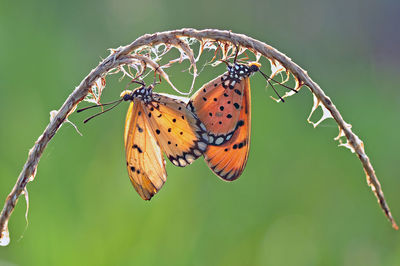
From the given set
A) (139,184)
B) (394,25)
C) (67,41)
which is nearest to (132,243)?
(139,184)

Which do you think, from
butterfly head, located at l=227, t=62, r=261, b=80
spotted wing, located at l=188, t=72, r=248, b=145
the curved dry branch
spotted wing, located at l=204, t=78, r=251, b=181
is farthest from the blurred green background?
the curved dry branch

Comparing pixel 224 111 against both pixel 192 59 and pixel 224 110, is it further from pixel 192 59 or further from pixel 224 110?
pixel 192 59

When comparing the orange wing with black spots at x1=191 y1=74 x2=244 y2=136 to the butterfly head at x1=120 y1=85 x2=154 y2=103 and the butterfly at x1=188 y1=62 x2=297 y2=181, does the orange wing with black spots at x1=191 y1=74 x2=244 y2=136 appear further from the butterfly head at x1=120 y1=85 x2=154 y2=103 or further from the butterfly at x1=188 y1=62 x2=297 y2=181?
the butterfly head at x1=120 y1=85 x2=154 y2=103

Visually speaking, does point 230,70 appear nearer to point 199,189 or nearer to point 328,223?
point 199,189

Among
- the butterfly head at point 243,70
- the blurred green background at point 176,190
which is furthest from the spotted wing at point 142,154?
the blurred green background at point 176,190

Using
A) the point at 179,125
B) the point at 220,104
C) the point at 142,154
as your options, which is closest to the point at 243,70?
the point at 220,104

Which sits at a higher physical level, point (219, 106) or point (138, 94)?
point (138, 94)

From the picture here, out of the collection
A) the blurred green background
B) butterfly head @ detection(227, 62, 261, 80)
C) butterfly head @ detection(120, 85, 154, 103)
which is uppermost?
butterfly head @ detection(120, 85, 154, 103)
